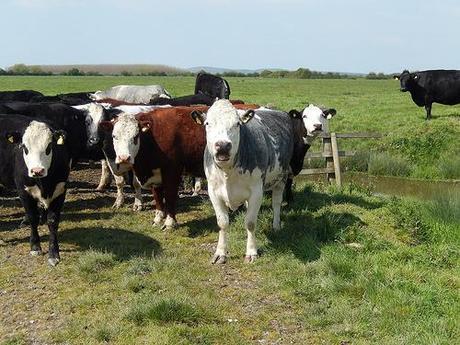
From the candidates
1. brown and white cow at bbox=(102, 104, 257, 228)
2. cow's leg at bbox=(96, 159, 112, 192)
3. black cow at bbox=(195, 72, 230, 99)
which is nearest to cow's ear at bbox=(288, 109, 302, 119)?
brown and white cow at bbox=(102, 104, 257, 228)

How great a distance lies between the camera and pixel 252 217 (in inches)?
281

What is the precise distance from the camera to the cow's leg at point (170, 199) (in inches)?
344

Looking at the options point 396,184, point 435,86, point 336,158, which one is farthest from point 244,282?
point 435,86

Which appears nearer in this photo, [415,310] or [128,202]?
[415,310]

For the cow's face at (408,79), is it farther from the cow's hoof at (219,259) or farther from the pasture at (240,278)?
the cow's hoof at (219,259)


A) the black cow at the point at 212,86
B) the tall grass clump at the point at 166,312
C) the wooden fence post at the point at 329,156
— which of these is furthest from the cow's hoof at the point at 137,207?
the black cow at the point at 212,86

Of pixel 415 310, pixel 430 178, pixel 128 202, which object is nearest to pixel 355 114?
pixel 430 178

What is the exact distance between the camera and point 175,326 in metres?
5.18

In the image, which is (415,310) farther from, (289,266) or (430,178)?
(430,178)

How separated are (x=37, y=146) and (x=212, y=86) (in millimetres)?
17671

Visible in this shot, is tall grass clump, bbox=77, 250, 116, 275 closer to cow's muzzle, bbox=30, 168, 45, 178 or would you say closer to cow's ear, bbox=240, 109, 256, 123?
cow's muzzle, bbox=30, 168, 45, 178

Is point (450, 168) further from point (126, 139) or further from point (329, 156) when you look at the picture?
point (126, 139)

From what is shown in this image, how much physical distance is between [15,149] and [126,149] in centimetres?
159

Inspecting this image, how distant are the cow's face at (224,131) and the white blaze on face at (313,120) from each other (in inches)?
126
